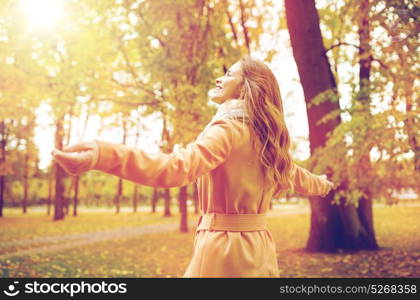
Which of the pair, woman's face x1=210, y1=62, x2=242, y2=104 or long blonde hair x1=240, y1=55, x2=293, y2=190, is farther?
woman's face x1=210, y1=62, x2=242, y2=104

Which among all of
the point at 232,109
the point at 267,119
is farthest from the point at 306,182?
the point at 232,109

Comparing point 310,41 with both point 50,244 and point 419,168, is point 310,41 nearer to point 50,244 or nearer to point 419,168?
point 419,168

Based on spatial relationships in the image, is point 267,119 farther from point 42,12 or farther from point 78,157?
point 42,12

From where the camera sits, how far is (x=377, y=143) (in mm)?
5645

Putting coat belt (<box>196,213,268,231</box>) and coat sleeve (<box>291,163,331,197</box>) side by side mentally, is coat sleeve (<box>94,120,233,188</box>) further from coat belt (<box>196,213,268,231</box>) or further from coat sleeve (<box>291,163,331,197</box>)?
coat sleeve (<box>291,163,331,197</box>)

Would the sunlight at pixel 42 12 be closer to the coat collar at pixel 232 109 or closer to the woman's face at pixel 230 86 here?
the woman's face at pixel 230 86

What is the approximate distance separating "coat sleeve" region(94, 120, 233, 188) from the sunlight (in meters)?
9.57

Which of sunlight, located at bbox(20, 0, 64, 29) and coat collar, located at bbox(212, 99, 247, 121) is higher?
sunlight, located at bbox(20, 0, 64, 29)

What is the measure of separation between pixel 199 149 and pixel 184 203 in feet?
48.2

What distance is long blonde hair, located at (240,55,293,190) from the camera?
2.26 meters

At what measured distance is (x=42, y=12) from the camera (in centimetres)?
1080

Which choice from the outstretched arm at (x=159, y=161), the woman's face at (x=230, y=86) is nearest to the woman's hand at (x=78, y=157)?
the outstretched arm at (x=159, y=161)

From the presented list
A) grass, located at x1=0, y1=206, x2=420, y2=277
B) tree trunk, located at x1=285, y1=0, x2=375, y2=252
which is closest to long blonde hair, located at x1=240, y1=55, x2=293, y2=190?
tree trunk, located at x1=285, y1=0, x2=375, y2=252

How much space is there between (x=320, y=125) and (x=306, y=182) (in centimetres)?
610
